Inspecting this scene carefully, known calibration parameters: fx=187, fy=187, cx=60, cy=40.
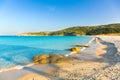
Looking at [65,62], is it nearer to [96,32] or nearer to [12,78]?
[12,78]

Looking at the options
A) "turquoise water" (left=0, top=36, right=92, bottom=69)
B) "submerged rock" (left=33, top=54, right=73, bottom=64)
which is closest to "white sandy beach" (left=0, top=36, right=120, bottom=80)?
"submerged rock" (left=33, top=54, right=73, bottom=64)

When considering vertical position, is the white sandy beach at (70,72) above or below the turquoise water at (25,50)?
above

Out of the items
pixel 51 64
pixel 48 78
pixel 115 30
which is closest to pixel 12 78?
pixel 48 78

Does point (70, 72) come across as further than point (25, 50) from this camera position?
No

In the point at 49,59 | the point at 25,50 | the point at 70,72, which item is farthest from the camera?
the point at 25,50

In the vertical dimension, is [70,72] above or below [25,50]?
above

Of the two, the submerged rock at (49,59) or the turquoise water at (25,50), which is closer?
the submerged rock at (49,59)

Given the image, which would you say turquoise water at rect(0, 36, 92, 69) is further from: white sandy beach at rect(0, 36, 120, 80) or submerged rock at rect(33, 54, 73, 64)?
white sandy beach at rect(0, 36, 120, 80)

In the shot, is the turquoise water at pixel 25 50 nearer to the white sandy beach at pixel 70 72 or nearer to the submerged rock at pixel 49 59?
the submerged rock at pixel 49 59

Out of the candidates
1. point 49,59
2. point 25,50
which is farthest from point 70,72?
point 25,50

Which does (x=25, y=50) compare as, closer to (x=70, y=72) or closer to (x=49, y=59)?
(x=49, y=59)

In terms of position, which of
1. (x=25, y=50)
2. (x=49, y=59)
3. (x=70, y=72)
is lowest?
(x=25, y=50)

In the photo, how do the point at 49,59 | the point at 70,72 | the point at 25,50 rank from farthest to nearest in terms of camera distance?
the point at 25,50, the point at 49,59, the point at 70,72

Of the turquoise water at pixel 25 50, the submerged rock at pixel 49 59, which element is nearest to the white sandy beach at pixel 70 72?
the submerged rock at pixel 49 59
